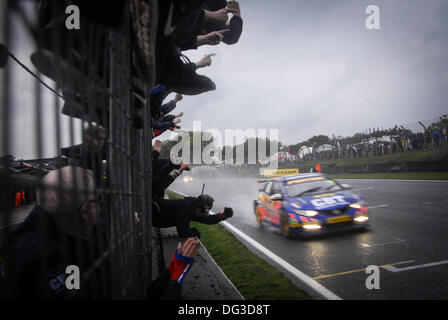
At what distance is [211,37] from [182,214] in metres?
1.92

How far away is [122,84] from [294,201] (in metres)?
5.63

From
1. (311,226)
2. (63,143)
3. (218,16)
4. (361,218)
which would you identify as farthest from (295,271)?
(63,143)

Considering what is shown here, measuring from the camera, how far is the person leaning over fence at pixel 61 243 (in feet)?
2.83

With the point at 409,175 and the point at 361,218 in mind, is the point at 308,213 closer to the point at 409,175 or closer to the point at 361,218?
the point at 361,218

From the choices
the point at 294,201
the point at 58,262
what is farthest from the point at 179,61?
the point at 294,201

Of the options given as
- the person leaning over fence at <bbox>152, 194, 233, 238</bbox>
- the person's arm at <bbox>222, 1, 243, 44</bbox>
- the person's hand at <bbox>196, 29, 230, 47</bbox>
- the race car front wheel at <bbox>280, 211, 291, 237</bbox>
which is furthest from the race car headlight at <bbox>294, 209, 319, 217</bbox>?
the person's hand at <bbox>196, 29, 230, 47</bbox>

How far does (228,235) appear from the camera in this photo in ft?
23.8

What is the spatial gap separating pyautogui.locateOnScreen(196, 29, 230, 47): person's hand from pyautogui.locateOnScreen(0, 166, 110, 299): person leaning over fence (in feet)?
6.51

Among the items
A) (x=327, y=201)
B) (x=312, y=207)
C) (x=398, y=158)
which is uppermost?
(x=398, y=158)

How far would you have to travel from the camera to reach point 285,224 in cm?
684

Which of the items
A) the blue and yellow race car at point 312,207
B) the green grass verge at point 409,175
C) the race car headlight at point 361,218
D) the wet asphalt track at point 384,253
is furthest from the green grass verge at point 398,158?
the race car headlight at point 361,218

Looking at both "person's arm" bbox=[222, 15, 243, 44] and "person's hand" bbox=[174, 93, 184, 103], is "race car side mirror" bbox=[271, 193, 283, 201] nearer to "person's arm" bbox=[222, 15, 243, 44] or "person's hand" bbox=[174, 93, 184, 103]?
"person's hand" bbox=[174, 93, 184, 103]

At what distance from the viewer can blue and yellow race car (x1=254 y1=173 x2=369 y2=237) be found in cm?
627

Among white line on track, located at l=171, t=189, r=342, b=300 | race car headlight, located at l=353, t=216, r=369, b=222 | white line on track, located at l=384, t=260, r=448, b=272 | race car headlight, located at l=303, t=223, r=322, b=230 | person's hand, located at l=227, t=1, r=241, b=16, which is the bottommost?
white line on track, located at l=171, t=189, r=342, b=300
